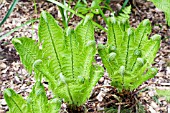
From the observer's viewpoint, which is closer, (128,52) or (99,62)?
(128,52)

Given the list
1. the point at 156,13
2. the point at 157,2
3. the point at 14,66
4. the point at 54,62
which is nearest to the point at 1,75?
the point at 14,66

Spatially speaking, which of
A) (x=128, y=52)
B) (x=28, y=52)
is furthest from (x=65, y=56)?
(x=128, y=52)

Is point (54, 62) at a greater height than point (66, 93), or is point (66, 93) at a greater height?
point (54, 62)

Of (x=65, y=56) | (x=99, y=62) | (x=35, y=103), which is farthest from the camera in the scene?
(x=99, y=62)

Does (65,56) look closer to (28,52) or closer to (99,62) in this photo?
(28,52)

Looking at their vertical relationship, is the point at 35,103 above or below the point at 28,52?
below

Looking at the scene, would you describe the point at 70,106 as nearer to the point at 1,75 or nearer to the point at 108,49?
the point at 108,49
